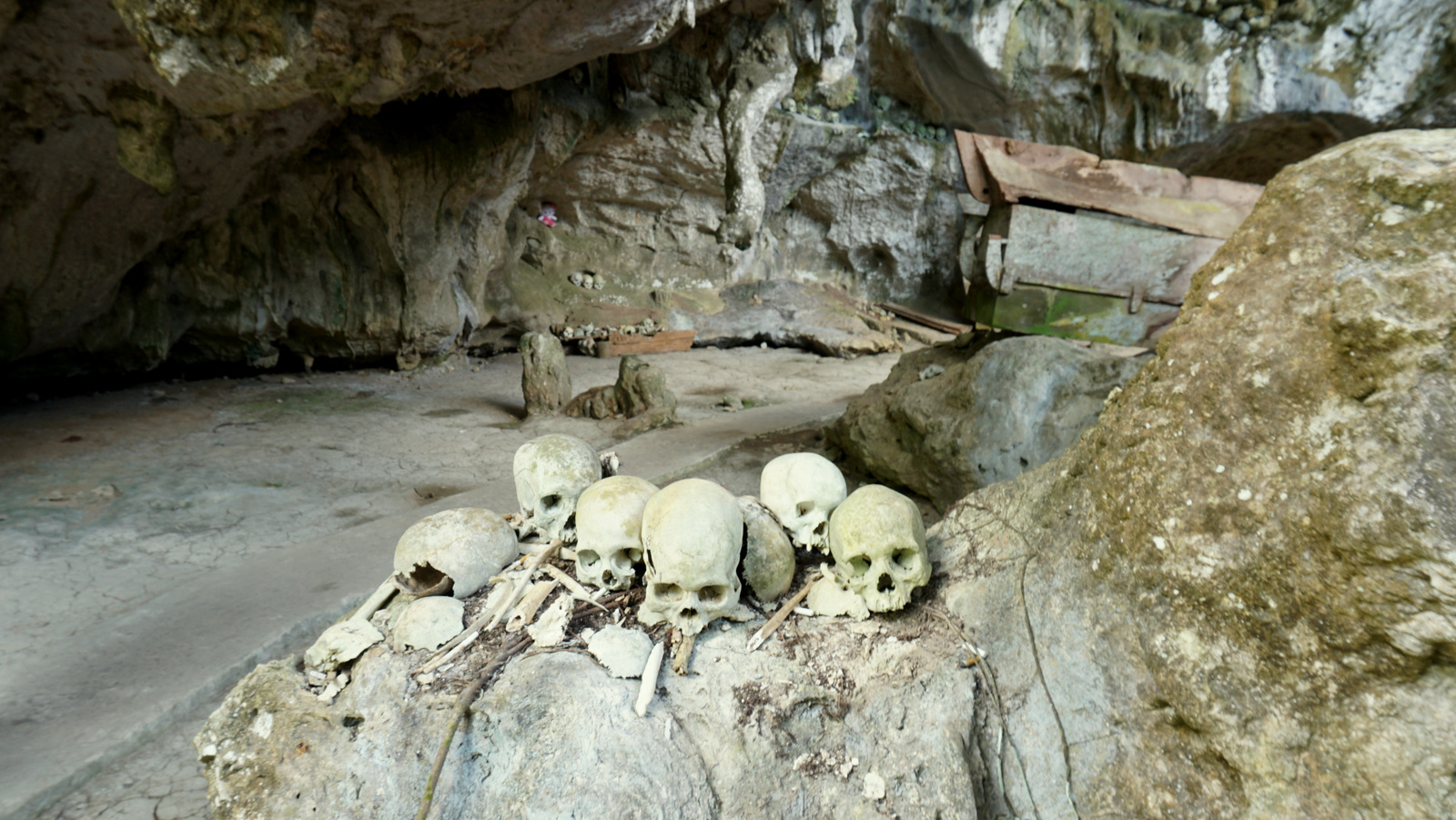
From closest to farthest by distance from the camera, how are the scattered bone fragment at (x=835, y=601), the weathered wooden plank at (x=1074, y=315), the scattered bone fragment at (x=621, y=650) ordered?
the scattered bone fragment at (x=621, y=650) → the scattered bone fragment at (x=835, y=601) → the weathered wooden plank at (x=1074, y=315)

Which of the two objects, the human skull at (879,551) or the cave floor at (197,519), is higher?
the human skull at (879,551)

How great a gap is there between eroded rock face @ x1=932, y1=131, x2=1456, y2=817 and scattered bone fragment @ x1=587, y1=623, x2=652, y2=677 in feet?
2.52

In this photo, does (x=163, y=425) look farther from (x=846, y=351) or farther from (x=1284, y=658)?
(x=846, y=351)

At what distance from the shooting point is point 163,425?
579cm

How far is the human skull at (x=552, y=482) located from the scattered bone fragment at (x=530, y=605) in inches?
9.5

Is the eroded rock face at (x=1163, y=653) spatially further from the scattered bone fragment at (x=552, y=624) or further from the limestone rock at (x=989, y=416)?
the limestone rock at (x=989, y=416)

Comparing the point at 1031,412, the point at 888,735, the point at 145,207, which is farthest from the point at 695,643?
the point at 145,207

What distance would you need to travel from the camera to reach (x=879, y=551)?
1.75m

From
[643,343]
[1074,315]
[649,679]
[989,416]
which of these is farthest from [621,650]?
[643,343]

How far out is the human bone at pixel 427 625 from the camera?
5.68 feet

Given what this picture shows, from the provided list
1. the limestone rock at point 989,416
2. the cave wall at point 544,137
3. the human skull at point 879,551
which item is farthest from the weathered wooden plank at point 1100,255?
the human skull at point 879,551

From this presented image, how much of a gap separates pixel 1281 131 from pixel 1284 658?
532 inches

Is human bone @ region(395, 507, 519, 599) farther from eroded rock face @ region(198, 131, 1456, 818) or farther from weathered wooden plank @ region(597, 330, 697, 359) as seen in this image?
weathered wooden plank @ region(597, 330, 697, 359)

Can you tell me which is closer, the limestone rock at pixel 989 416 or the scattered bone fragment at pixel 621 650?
the scattered bone fragment at pixel 621 650
